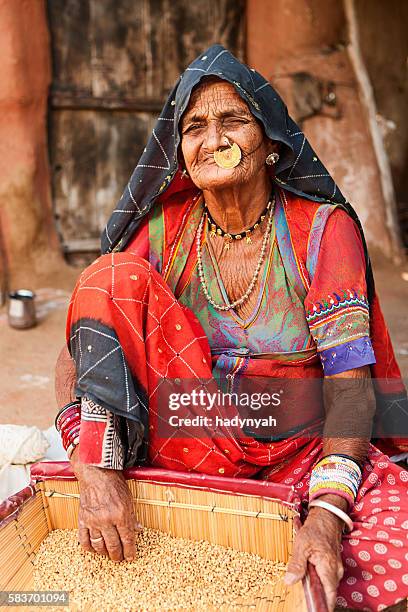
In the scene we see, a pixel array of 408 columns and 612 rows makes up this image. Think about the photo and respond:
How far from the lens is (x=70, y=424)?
1.76 metres

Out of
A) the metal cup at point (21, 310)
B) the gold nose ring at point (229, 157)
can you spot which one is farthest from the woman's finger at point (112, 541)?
the metal cup at point (21, 310)

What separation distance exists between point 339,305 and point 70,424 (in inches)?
31.1

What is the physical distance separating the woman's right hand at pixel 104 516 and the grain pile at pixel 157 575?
53mm

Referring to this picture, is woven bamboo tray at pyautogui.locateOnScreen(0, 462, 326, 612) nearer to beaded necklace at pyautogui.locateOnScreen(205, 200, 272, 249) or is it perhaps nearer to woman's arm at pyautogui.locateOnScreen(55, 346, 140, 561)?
woman's arm at pyautogui.locateOnScreen(55, 346, 140, 561)

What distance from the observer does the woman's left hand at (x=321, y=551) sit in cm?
138

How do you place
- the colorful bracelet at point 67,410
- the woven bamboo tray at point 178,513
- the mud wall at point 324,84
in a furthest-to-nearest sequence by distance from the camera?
1. the mud wall at point 324,84
2. the colorful bracelet at point 67,410
3. the woven bamboo tray at point 178,513

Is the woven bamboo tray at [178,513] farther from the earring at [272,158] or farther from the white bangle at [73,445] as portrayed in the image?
the earring at [272,158]

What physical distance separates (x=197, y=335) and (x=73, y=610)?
75cm

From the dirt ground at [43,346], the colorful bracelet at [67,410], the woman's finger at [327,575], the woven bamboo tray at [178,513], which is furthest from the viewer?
the dirt ground at [43,346]

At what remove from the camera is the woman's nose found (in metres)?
1.76

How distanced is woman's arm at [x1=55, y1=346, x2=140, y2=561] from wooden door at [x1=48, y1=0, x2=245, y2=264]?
3.71 metres

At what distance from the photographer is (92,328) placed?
164 cm

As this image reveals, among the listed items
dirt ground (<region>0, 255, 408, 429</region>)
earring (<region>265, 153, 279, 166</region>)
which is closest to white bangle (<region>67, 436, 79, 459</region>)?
earring (<region>265, 153, 279, 166</region>)

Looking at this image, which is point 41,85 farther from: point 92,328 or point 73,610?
point 73,610
